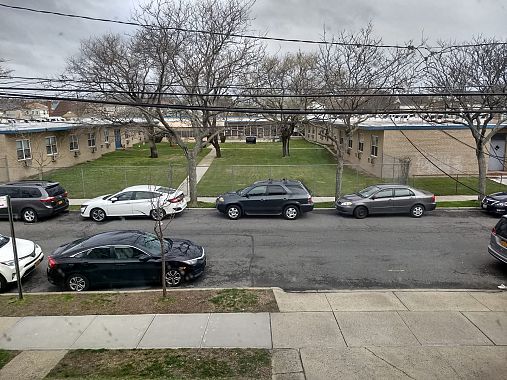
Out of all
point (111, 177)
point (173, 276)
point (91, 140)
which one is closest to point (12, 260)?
point (173, 276)

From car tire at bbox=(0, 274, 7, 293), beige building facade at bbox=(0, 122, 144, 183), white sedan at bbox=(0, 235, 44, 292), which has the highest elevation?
beige building facade at bbox=(0, 122, 144, 183)

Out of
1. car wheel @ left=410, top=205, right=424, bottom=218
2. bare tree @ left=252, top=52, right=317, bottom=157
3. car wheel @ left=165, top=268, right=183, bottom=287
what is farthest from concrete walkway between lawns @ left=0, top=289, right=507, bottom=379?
bare tree @ left=252, top=52, right=317, bottom=157

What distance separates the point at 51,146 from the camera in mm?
30062

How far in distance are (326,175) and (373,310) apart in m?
20.3

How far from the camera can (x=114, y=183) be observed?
23906 mm

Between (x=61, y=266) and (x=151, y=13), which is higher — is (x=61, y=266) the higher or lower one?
the lower one

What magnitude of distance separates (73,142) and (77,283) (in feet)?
95.3

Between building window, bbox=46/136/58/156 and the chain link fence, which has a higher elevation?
building window, bbox=46/136/58/156

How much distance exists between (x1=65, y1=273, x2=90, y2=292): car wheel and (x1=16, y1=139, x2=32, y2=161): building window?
20862 millimetres

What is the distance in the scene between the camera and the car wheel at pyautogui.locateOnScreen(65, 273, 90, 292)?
875cm

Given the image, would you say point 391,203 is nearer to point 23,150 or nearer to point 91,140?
point 23,150

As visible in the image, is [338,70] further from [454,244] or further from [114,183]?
[114,183]

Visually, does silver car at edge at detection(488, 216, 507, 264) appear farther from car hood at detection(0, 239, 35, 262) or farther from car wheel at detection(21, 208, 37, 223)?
car wheel at detection(21, 208, 37, 223)

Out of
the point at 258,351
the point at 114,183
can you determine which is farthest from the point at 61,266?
the point at 114,183
